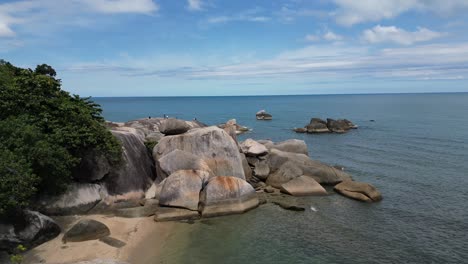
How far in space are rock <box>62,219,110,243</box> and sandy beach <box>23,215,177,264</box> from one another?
0.25 m

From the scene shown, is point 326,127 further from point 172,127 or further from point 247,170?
point 172,127

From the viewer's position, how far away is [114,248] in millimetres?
17516

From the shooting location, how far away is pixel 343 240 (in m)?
19.5

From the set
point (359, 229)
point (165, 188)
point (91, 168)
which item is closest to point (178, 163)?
point (165, 188)

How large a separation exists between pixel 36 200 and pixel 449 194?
2733cm

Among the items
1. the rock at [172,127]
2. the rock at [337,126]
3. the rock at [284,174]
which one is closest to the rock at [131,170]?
the rock at [172,127]

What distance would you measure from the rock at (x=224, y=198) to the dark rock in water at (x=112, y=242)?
17.7 feet

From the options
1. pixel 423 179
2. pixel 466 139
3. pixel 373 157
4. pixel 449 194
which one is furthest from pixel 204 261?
pixel 466 139

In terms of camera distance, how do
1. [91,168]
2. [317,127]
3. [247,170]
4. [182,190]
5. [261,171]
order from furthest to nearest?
[317,127], [261,171], [247,170], [91,168], [182,190]

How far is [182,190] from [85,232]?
20.7ft

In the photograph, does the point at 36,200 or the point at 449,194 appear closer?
the point at 36,200

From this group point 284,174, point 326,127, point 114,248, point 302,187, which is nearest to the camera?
point 114,248

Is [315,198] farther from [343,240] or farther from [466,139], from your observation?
[466,139]

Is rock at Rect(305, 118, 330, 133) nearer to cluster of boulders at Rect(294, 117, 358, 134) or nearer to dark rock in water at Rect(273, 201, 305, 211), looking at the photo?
cluster of boulders at Rect(294, 117, 358, 134)
